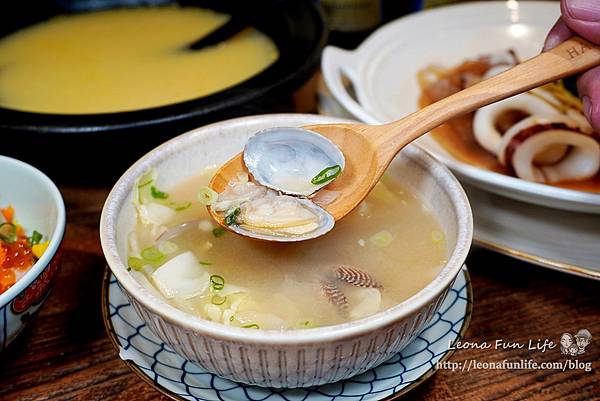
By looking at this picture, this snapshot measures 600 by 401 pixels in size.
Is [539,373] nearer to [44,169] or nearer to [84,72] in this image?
[44,169]

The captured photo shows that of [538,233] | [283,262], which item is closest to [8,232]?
[283,262]

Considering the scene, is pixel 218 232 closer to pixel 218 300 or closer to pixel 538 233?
pixel 218 300

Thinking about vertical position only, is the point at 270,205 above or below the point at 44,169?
above

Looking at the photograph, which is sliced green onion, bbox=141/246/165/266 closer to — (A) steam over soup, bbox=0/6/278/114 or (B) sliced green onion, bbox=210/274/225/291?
(B) sliced green onion, bbox=210/274/225/291

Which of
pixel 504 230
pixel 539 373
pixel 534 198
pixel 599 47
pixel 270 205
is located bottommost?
pixel 539 373

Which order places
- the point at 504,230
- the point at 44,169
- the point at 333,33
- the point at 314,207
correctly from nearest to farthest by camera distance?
1. the point at 314,207
2. the point at 504,230
3. the point at 44,169
4. the point at 333,33

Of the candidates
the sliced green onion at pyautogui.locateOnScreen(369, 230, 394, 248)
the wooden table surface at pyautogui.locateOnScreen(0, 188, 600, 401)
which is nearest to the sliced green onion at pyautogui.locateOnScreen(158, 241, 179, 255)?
the wooden table surface at pyautogui.locateOnScreen(0, 188, 600, 401)

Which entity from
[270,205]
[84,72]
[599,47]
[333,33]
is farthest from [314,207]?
[333,33]
